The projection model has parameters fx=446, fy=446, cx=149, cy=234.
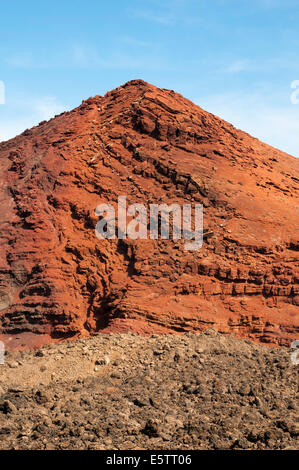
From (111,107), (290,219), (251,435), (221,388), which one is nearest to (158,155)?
(111,107)

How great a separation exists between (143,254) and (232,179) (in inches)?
189

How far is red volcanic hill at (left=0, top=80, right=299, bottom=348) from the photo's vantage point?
Result: 41.7ft

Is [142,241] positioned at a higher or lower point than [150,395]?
higher

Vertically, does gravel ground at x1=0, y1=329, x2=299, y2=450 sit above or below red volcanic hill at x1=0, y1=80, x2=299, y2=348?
below

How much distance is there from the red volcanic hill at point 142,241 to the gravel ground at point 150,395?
0.91 meters

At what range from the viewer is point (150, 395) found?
9.64m

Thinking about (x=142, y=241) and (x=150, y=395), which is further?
(x=142, y=241)

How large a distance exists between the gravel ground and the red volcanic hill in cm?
91

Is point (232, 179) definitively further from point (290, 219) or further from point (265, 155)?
point (265, 155)

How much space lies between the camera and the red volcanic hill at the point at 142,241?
12.7 metres

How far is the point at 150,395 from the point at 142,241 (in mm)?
5298

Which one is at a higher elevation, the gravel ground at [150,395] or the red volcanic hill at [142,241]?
the red volcanic hill at [142,241]

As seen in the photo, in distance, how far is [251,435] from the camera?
328 inches

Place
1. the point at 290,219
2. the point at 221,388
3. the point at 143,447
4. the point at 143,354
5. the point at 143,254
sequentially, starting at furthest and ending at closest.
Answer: the point at 290,219
the point at 143,254
the point at 143,354
the point at 221,388
the point at 143,447
